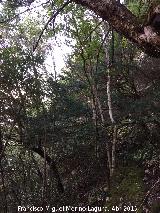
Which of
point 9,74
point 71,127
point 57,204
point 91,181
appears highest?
point 9,74

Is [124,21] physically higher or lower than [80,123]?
lower

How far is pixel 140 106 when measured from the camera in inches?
362

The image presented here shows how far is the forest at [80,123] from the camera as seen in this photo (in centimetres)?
833

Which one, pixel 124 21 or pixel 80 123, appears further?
pixel 80 123

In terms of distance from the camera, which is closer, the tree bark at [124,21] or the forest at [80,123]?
the tree bark at [124,21]

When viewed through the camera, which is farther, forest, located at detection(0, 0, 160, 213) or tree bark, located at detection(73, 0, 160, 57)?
forest, located at detection(0, 0, 160, 213)

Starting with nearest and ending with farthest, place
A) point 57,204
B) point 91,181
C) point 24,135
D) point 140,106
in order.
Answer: point 140,106, point 24,135, point 57,204, point 91,181

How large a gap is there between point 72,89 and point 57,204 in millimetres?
3887

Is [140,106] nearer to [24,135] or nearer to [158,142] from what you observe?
[158,142]

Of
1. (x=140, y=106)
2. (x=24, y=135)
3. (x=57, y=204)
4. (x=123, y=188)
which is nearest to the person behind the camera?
(x=123, y=188)

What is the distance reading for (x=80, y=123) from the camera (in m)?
10.4

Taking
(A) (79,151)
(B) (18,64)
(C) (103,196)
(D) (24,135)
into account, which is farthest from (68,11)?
(C) (103,196)

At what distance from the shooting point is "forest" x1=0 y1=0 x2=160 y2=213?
833cm

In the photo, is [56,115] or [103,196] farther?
[56,115]
